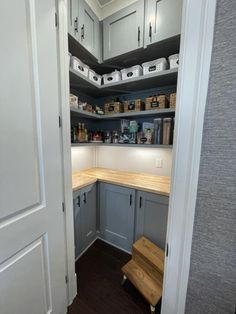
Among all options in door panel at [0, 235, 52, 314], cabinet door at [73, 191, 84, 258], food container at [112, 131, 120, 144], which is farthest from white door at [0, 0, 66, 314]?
food container at [112, 131, 120, 144]

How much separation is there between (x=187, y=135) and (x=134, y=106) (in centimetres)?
151

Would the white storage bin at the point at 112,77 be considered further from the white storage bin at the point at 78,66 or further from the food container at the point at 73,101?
the food container at the point at 73,101

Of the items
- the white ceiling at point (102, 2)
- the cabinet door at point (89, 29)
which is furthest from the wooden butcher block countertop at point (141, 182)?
the white ceiling at point (102, 2)

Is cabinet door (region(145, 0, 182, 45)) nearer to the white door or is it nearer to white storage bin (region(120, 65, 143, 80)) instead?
white storage bin (region(120, 65, 143, 80))

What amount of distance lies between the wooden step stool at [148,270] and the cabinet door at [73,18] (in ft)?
7.04

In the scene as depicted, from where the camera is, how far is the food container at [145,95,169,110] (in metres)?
1.66

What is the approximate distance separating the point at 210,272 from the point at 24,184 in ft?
2.84

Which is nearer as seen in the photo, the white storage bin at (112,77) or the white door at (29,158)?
the white door at (29,158)

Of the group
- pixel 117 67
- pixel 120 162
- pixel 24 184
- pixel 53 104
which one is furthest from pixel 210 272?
pixel 117 67

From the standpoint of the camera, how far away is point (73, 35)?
1.41 metres

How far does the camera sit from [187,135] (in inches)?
18.6

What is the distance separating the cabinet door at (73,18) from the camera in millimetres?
1368

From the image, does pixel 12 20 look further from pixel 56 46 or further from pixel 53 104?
pixel 53 104

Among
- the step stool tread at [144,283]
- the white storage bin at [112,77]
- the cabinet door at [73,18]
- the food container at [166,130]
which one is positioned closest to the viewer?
the step stool tread at [144,283]
